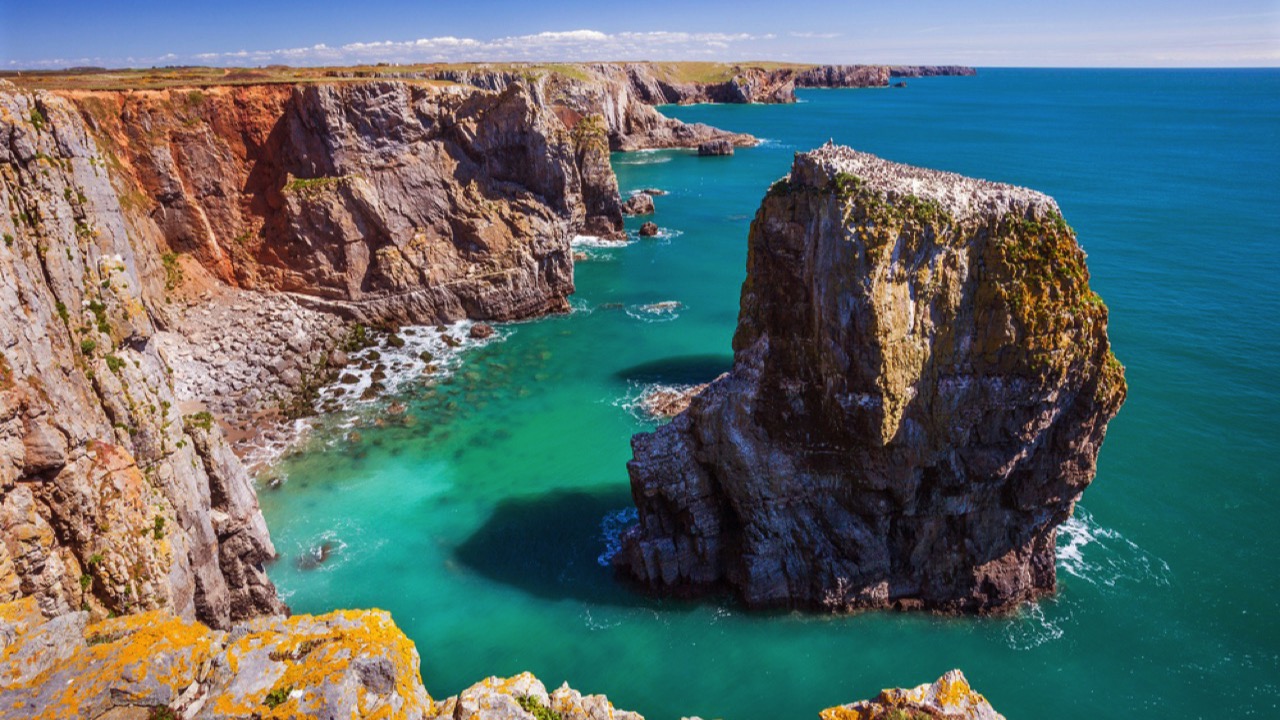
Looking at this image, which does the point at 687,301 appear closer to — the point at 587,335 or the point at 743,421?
the point at 587,335

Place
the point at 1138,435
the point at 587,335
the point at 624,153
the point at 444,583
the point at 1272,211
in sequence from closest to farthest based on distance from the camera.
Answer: the point at 444,583 → the point at 1138,435 → the point at 587,335 → the point at 1272,211 → the point at 624,153

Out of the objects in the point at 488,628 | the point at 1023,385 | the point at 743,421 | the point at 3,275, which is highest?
the point at 3,275

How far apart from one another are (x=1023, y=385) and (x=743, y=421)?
1082cm

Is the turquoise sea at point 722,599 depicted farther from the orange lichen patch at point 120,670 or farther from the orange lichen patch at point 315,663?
the orange lichen patch at point 120,670

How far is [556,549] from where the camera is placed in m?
35.3

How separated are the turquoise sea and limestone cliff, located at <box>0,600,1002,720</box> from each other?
11229 millimetres

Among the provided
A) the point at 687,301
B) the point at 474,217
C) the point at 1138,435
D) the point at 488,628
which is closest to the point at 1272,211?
the point at 1138,435

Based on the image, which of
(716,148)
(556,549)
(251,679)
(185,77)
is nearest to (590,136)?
(185,77)

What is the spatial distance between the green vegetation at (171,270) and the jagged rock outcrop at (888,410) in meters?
40.1

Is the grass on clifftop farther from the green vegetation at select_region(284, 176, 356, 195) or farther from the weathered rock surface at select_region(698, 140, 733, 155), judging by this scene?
the weathered rock surface at select_region(698, 140, 733, 155)

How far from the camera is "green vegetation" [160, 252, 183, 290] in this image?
52875mm

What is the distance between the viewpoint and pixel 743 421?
30391mm

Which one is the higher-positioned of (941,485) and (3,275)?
(3,275)

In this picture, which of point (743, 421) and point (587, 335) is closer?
point (743, 421)
